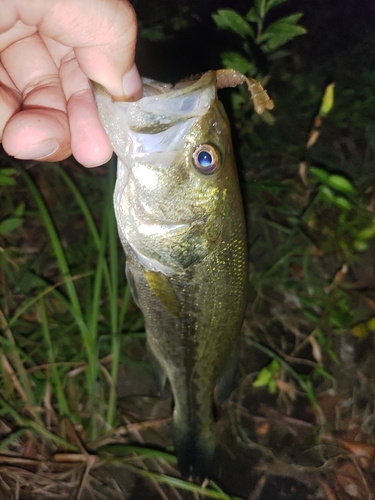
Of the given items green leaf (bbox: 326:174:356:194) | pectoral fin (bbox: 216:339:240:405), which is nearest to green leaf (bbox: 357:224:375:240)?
green leaf (bbox: 326:174:356:194)

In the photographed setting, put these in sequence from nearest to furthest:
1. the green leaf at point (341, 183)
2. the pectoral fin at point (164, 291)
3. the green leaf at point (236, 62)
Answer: the pectoral fin at point (164, 291), the green leaf at point (236, 62), the green leaf at point (341, 183)

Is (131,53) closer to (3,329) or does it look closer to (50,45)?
(50,45)

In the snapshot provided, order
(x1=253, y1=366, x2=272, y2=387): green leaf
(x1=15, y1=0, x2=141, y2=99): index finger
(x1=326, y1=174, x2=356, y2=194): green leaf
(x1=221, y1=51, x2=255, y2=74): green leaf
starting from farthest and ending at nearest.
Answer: (x1=253, y1=366, x2=272, y2=387): green leaf → (x1=326, y1=174, x2=356, y2=194): green leaf → (x1=221, y1=51, x2=255, y2=74): green leaf → (x1=15, y1=0, x2=141, y2=99): index finger

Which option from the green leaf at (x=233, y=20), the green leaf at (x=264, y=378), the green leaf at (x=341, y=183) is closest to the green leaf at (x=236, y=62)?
the green leaf at (x=233, y=20)

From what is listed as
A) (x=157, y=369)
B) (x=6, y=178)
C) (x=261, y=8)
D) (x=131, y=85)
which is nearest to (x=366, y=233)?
(x=261, y=8)

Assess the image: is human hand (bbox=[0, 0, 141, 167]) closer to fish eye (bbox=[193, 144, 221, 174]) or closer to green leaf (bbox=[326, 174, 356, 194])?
fish eye (bbox=[193, 144, 221, 174])

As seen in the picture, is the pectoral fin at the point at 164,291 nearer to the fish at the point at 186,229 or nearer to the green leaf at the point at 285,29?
the fish at the point at 186,229

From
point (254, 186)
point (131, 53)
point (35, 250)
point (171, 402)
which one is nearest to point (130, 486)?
point (171, 402)
